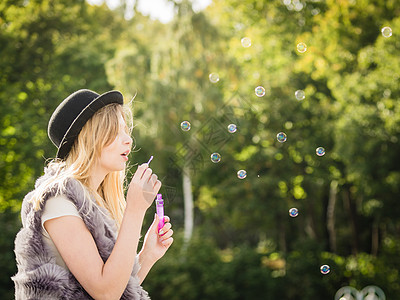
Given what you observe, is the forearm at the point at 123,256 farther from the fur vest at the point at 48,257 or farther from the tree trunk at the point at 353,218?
the tree trunk at the point at 353,218

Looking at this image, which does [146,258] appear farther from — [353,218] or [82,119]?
[353,218]

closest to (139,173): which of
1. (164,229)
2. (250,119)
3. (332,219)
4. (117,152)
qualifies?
(117,152)

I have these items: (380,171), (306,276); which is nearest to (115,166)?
(380,171)

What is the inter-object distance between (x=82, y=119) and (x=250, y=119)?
12.4 meters

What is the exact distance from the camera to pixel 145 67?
42.8 feet

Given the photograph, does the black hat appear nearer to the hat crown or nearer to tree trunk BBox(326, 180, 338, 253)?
the hat crown

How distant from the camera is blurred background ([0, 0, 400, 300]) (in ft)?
35.4

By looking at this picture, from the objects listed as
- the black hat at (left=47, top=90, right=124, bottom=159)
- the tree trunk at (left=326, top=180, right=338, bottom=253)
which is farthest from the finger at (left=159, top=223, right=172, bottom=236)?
the tree trunk at (left=326, top=180, right=338, bottom=253)

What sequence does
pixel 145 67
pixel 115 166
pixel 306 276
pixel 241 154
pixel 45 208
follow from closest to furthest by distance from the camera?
pixel 45 208, pixel 115 166, pixel 306 276, pixel 145 67, pixel 241 154

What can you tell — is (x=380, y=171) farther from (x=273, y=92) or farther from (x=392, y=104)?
(x=273, y=92)

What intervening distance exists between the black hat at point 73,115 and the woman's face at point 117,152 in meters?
0.09

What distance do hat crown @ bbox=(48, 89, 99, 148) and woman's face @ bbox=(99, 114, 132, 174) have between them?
127 millimetres

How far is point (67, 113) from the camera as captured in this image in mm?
1672

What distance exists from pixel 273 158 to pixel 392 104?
13.3 feet
